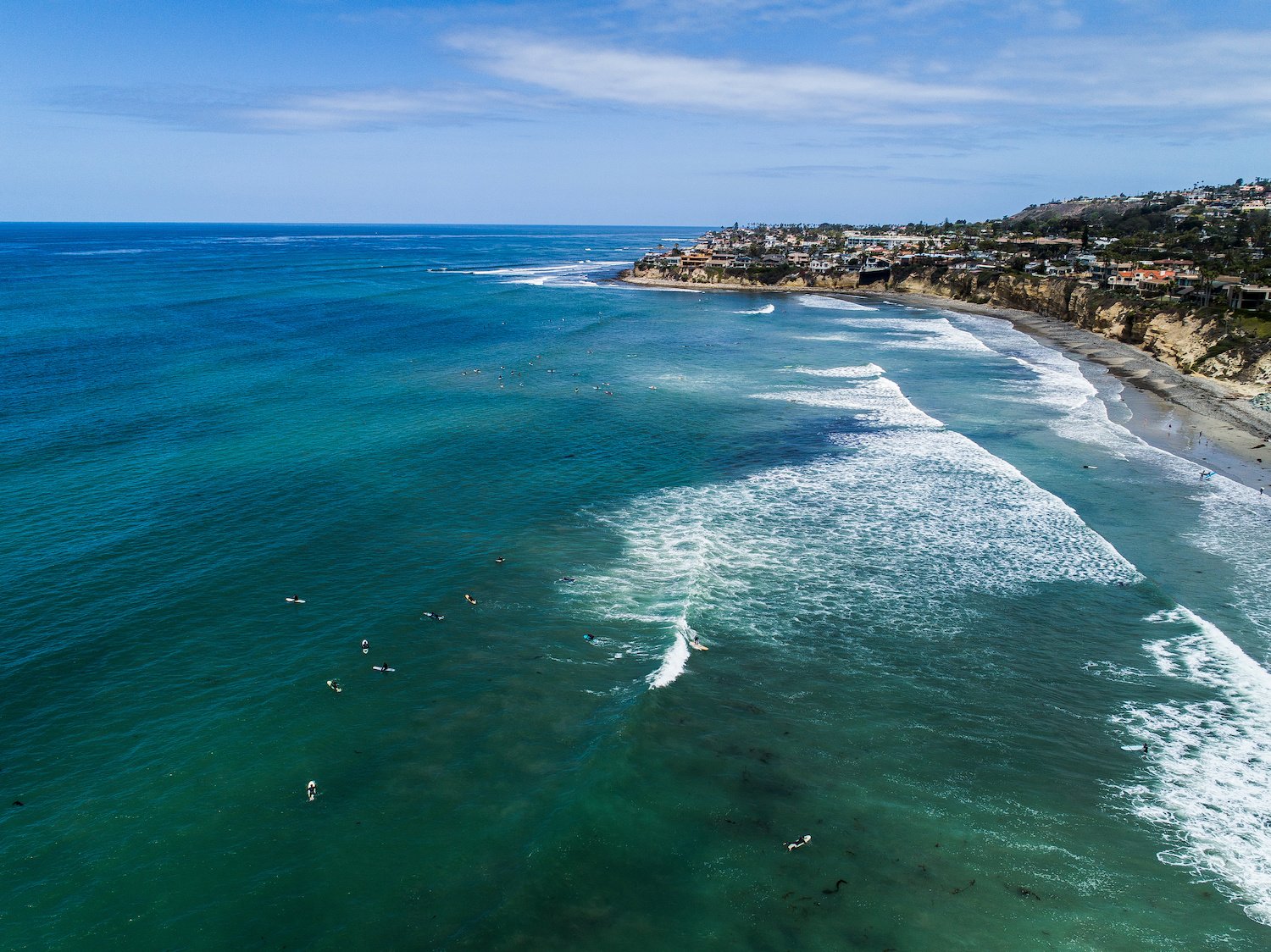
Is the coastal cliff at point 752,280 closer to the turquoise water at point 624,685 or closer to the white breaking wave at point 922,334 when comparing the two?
the white breaking wave at point 922,334

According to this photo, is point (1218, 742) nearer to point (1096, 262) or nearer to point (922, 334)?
point (922, 334)

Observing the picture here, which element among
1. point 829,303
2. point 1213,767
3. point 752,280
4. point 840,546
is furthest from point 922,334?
point 1213,767

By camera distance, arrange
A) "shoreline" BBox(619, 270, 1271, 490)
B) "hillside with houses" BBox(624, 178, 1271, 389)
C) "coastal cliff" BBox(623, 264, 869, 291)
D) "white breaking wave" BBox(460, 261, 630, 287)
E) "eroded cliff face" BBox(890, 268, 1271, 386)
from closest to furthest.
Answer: "shoreline" BBox(619, 270, 1271, 490)
"eroded cliff face" BBox(890, 268, 1271, 386)
"hillside with houses" BBox(624, 178, 1271, 389)
"white breaking wave" BBox(460, 261, 630, 287)
"coastal cliff" BBox(623, 264, 869, 291)

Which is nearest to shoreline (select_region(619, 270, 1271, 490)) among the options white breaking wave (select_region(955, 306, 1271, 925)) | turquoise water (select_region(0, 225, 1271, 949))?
turquoise water (select_region(0, 225, 1271, 949))

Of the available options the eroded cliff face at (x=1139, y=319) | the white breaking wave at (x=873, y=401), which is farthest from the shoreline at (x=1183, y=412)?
the white breaking wave at (x=873, y=401)

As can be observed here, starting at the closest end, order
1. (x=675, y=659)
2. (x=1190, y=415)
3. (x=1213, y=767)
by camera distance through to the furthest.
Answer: (x=1213, y=767) < (x=675, y=659) < (x=1190, y=415)

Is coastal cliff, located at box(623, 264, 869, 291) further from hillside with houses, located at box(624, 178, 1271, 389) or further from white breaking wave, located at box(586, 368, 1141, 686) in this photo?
white breaking wave, located at box(586, 368, 1141, 686)
